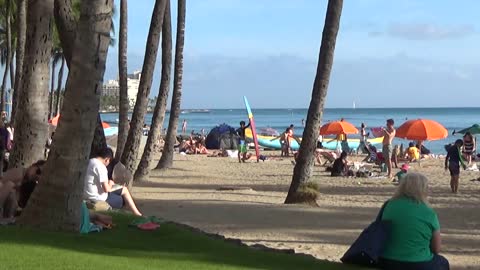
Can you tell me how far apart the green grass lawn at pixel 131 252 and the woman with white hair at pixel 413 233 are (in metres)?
0.77

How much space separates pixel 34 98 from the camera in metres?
11.4

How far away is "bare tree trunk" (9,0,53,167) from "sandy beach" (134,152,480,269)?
2.22 m

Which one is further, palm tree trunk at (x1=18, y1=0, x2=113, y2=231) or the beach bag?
palm tree trunk at (x1=18, y1=0, x2=113, y2=231)

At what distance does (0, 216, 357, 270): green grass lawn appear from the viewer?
237 inches

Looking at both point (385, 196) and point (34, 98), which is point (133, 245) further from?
point (385, 196)

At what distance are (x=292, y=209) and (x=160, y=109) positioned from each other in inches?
302

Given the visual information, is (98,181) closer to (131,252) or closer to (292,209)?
(131,252)

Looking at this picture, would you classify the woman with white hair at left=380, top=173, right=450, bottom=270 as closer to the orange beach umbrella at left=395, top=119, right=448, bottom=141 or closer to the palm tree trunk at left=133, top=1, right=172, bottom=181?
the palm tree trunk at left=133, top=1, right=172, bottom=181

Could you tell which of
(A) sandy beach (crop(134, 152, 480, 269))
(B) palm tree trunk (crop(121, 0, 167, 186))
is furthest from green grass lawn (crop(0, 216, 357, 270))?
(B) palm tree trunk (crop(121, 0, 167, 186))

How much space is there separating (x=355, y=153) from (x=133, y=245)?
33969 mm

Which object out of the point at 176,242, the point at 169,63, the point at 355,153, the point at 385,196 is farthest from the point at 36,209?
the point at 355,153

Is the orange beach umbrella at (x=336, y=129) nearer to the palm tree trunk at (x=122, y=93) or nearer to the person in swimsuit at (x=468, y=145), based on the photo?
the person in swimsuit at (x=468, y=145)

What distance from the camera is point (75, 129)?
738cm

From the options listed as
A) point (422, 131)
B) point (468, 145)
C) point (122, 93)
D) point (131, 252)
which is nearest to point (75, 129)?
point (131, 252)
